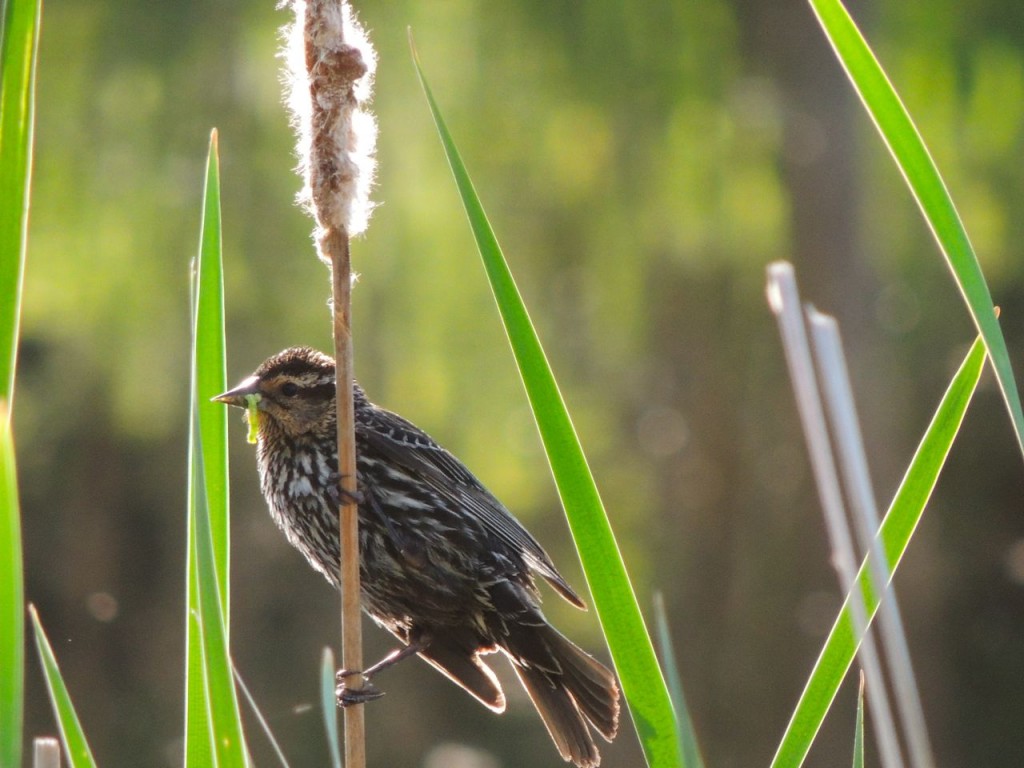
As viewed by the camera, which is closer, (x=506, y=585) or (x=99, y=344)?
(x=506, y=585)

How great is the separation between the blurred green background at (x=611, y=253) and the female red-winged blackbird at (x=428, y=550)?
398cm

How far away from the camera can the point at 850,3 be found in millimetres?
6844

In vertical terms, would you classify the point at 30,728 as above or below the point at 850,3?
below

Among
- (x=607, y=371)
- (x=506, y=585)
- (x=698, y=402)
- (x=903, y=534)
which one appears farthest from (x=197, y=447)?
(x=698, y=402)

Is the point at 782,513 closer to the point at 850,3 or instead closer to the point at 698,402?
the point at 698,402

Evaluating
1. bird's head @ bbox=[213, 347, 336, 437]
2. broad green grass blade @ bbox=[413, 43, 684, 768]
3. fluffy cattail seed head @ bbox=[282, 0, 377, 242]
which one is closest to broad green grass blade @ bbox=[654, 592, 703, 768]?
broad green grass blade @ bbox=[413, 43, 684, 768]

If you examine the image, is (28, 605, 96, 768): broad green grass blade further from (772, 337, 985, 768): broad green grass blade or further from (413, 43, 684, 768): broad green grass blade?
(772, 337, 985, 768): broad green grass blade

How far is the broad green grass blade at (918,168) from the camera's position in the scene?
52.9 inches

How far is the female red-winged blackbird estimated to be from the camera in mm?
2506

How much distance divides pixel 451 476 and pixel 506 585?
27 cm

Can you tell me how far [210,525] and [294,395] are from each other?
4.20ft

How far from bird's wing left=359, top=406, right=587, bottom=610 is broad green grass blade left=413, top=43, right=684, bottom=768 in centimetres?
115

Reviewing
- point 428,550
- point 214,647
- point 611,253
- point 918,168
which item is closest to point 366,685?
point 428,550

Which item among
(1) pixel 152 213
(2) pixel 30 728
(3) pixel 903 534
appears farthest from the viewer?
(2) pixel 30 728
